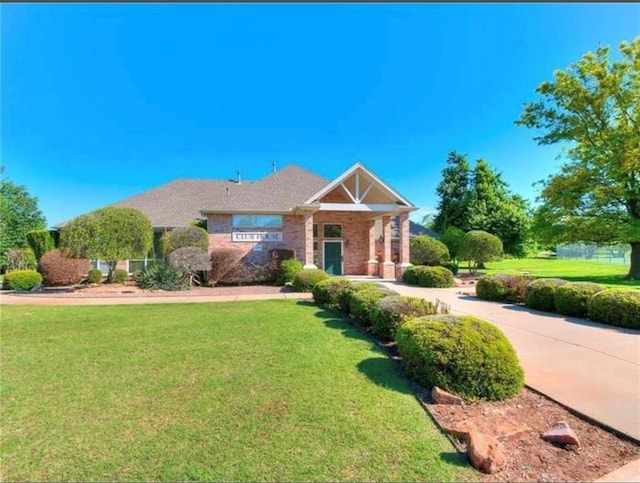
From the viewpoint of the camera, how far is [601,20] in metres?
8.71

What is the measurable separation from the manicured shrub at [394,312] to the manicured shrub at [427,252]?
14.2 m

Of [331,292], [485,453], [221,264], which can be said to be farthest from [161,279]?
[485,453]

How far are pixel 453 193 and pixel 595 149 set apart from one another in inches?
533

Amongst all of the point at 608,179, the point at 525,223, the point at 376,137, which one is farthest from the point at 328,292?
the point at 525,223

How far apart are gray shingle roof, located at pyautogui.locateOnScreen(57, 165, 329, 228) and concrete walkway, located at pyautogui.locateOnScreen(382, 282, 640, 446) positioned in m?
12.9

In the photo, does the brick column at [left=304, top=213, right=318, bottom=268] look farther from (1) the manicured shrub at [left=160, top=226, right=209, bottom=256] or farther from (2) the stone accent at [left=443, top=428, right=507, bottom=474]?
(2) the stone accent at [left=443, top=428, right=507, bottom=474]

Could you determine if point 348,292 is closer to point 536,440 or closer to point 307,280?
point 307,280

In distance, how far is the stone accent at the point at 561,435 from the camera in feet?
9.73

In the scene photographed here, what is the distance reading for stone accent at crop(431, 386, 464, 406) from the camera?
374 cm

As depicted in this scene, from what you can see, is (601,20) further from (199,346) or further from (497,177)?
(497,177)

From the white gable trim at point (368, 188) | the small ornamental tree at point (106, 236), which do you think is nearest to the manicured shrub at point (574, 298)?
the white gable trim at point (368, 188)

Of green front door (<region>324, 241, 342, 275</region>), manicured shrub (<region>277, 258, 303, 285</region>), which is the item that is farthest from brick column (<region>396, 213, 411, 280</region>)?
manicured shrub (<region>277, 258, 303, 285</region>)

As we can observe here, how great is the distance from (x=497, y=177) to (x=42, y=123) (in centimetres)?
3591

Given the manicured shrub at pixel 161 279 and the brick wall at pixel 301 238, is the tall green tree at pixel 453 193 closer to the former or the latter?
the brick wall at pixel 301 238
